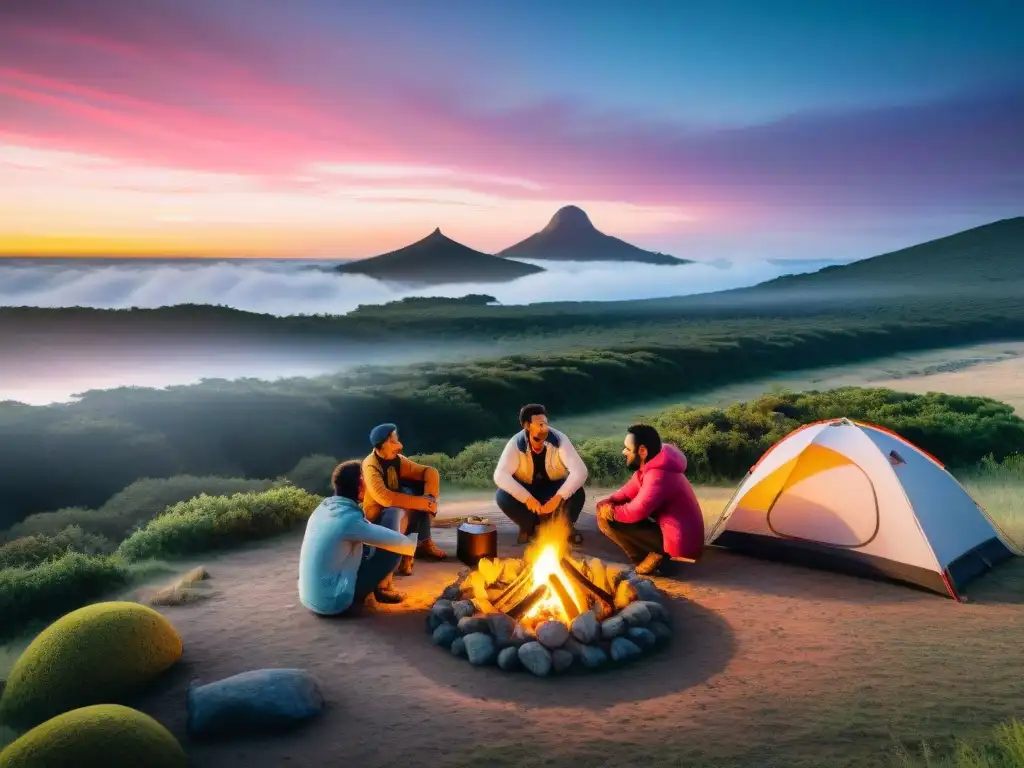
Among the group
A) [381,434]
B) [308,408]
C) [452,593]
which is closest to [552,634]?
[452,593]

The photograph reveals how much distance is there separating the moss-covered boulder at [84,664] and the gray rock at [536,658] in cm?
282

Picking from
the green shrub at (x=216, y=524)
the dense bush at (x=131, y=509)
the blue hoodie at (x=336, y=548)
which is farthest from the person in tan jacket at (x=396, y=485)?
the dense bush at (x=131, y=509)

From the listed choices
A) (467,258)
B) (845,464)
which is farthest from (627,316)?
(845,464)

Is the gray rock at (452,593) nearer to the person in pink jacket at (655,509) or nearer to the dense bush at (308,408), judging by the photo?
the person in pink jacket at (655,509)

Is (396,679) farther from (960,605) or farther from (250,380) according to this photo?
(250,380)

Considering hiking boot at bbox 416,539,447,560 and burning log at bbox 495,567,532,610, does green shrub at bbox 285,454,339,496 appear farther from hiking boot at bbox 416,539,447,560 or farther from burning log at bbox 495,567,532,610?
burning log at bbox 495,567,532,610

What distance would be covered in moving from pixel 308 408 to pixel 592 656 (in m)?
20.0

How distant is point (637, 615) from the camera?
684 centimetres

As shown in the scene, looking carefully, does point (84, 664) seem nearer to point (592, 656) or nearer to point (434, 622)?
point (434, 622)

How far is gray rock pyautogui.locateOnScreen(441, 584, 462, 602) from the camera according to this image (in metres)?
7.46

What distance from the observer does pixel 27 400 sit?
25.4m

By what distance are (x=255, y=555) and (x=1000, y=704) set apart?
25.7ft

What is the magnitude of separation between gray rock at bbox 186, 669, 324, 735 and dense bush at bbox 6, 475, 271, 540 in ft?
27.6

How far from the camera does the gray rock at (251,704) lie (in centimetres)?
542
